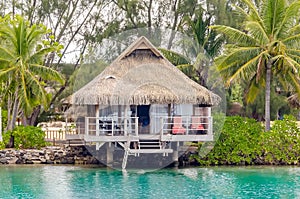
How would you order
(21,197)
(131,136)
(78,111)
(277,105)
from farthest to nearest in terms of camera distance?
1. (277,105)
2. (78,111)
3. (131,136)
4. (21,197)

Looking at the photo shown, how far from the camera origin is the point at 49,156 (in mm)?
21672

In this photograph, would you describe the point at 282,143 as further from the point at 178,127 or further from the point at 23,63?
the point at 23,63

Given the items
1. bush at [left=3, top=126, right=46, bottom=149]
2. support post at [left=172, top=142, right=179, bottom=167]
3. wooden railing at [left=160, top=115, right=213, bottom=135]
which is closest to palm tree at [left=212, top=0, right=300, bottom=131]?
wooden railing at [left=160, top=115, right=213, bottom=135]

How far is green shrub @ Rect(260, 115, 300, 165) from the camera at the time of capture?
832 inches

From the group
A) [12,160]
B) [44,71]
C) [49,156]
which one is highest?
[44,71]

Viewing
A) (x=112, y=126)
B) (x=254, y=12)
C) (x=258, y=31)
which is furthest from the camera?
(x=254, y=12)

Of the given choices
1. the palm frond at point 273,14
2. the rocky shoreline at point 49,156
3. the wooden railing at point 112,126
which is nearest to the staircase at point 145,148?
the wooden railing at point 112,126

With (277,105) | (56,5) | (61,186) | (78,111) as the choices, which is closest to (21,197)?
(61,186)

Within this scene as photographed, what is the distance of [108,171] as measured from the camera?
65.3 ft

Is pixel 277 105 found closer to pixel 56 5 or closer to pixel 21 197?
pixel 56 5

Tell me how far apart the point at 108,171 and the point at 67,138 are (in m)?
2.64

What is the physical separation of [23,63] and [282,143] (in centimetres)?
971

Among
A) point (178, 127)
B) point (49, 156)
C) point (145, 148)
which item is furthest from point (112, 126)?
point (49, 156)

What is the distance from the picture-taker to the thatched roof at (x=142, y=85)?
19.4m
